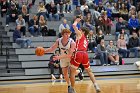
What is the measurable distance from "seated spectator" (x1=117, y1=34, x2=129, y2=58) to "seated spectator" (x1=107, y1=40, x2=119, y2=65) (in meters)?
0.57

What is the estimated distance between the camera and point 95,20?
16.9 metres

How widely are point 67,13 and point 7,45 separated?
374cm

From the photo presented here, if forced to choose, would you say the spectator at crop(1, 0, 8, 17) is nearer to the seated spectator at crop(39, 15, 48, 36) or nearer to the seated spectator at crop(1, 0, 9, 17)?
the seated spectator at crop(1, 0, 9, 17)

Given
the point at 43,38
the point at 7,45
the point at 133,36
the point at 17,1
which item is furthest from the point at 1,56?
the point at 133,36

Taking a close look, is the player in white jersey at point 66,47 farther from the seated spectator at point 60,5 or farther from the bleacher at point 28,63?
the seated spectator at point 60,5

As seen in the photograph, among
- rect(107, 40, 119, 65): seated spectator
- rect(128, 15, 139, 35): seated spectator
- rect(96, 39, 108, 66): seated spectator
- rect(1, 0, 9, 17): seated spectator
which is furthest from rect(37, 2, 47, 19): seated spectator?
A: rect(128, 15, 139, 35): seated spectator

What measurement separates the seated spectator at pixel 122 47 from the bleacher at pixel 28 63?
334 millimetres

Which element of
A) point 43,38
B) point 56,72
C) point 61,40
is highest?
point 61,40

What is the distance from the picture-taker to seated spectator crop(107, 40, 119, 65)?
49.2 ft

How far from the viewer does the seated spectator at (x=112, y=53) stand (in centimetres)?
1498

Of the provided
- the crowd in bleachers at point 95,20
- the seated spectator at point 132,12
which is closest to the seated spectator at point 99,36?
the crowd in bleachers at point 95,20

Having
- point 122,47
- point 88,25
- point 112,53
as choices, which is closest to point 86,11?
point 88,25

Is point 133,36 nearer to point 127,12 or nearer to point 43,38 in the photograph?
point 127,12

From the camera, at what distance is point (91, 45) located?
15.4 meters
